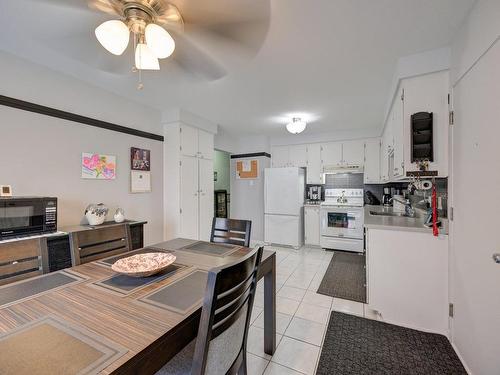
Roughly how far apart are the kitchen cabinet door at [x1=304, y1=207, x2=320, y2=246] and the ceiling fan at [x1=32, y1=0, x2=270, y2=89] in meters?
3.50

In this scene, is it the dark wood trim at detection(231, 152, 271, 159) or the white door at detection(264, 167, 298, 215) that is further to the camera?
the dark wood trim at detection(231, 152, 271, 159)

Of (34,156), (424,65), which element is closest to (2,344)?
(34,156)

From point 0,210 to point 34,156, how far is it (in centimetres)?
67

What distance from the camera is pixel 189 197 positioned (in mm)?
3420

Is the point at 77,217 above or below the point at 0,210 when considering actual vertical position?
below

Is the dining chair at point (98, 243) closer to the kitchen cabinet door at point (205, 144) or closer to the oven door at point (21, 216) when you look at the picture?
the oven door at point (21, 216)

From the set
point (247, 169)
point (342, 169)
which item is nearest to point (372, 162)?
point (342, 169)

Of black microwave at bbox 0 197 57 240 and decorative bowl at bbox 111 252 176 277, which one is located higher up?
black microwave at bbox 0 197 57 240

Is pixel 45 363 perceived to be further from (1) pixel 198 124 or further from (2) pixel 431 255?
(1) pixel 198 124

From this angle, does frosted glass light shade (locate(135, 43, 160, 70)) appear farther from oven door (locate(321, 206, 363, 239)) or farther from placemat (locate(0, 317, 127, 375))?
oven door (locate(321, 206, 363, 239))

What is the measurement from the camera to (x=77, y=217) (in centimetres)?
235

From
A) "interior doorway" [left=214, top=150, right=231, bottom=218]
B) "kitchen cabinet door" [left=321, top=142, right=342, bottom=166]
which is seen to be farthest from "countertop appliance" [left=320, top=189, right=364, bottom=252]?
"interior doorway" [left=214, top=150, right=231, bottom=218]

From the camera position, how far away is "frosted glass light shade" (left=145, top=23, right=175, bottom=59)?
1.17m

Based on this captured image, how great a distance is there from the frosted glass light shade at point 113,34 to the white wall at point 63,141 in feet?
4.79
